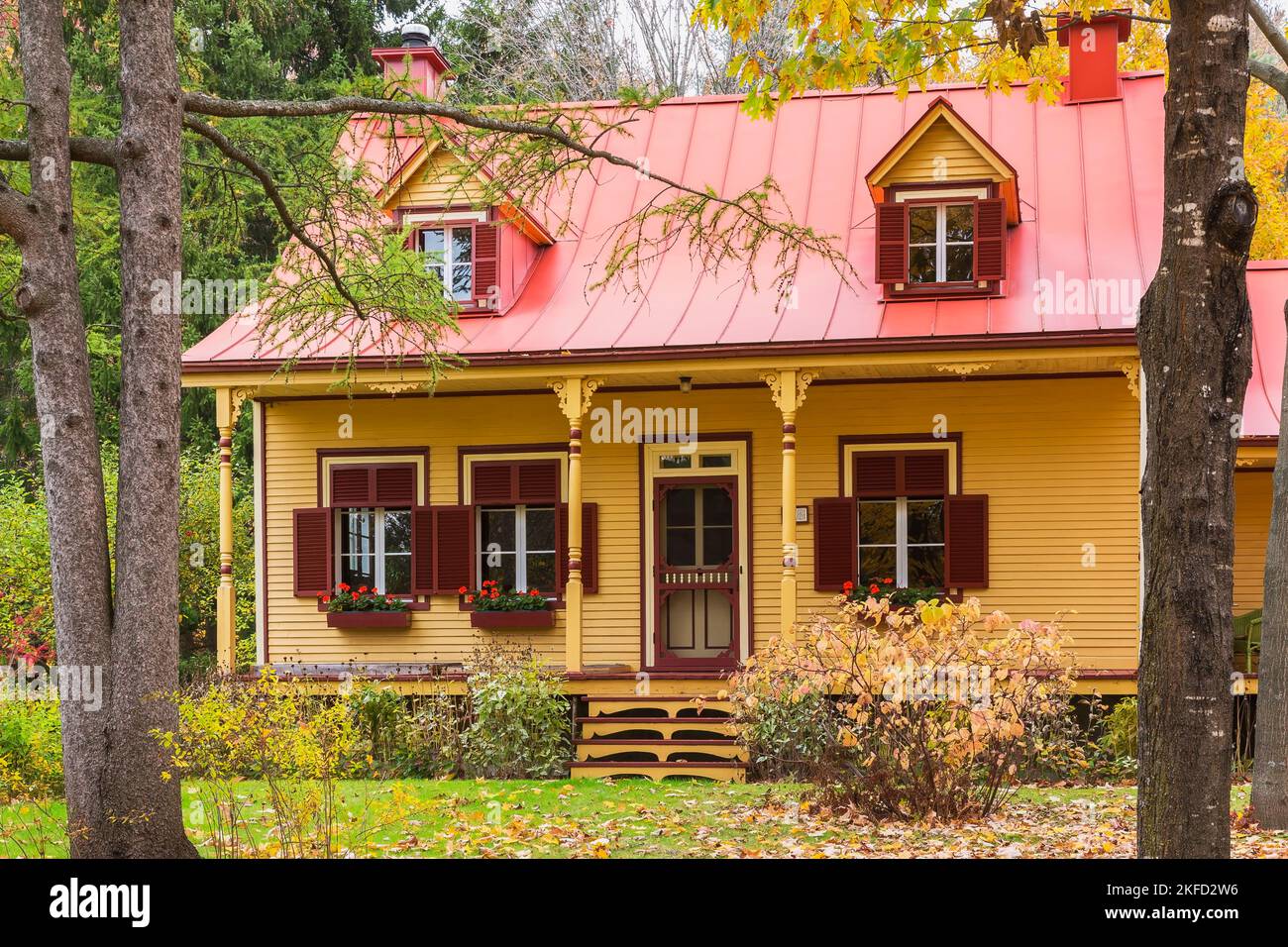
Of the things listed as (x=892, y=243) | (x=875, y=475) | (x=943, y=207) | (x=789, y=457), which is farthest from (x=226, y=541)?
(x=943, y=207)

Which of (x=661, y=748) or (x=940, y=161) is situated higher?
(x=940, y=161)

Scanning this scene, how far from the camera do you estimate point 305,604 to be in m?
16.3

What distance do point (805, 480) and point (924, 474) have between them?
1307mm

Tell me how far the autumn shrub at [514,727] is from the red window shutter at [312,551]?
351cm

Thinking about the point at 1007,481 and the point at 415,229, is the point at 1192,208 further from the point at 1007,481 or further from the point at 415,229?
the point at 415,229

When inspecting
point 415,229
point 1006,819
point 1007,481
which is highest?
point 415,229

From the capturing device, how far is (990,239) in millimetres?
14914

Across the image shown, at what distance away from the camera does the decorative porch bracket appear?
14859mm

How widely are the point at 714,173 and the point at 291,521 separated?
6619mm

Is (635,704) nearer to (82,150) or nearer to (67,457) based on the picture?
(67,457)

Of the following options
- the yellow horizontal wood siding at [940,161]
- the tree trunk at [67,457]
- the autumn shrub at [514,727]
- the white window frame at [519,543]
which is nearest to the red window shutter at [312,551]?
the white window frame at [519,543]

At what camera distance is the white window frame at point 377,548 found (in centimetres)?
1623

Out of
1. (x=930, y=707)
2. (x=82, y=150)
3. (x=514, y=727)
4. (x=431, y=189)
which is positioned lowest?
(x=514, y=727)

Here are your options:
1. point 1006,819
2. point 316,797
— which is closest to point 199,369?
point 316,797
